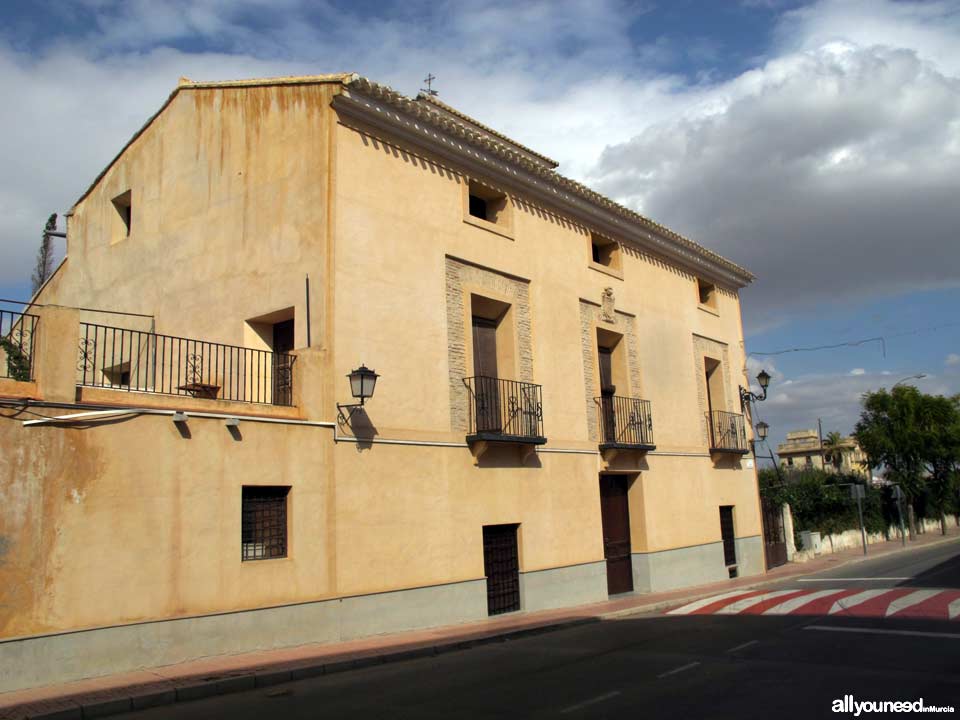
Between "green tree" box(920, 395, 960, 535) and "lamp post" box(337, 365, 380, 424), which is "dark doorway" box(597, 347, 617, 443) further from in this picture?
"green tree" box(920, 395, 960, 535)

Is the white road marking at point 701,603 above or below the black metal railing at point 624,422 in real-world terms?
below

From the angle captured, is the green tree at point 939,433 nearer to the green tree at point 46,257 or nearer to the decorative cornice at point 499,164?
the decorative cornice at point 499,164

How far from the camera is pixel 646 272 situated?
19656mm

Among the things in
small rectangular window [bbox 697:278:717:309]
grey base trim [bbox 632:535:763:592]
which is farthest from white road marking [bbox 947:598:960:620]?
small rectangular window [bbox 697:278:717:309]

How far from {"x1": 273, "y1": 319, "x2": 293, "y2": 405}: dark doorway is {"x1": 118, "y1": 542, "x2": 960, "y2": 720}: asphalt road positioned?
4415 millimetres

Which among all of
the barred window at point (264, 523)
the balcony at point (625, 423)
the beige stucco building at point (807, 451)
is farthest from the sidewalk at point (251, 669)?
the beige stucco building at point (807, 451)

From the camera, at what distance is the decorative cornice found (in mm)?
12312

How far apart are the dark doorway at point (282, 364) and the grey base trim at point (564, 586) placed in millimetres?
5344

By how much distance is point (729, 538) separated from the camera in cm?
2159

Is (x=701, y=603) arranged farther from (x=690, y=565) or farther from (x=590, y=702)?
(x=590, y=702)

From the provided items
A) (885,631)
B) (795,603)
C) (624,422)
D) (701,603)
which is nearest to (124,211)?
(624,422)

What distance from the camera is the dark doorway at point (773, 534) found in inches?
926

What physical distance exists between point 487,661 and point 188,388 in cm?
631

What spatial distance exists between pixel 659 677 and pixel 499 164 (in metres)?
9.73
